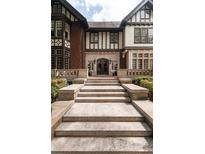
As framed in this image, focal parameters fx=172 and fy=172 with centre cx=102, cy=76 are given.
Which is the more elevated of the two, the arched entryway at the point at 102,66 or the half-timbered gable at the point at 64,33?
the half-timbered gable at the point at 64,33

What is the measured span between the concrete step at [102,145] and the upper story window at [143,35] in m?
17.8

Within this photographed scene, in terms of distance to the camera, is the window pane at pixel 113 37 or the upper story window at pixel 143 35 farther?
the window pane at pixel 113 37

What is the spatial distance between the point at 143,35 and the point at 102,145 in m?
18.7

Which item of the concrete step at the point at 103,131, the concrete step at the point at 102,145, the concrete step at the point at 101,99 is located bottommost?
the concrete step at the point at 102,145

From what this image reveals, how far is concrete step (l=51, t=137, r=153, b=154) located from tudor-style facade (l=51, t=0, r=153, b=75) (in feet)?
45.6

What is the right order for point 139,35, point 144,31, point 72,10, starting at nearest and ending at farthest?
point 72,10 < point 144,31 < point 139,35

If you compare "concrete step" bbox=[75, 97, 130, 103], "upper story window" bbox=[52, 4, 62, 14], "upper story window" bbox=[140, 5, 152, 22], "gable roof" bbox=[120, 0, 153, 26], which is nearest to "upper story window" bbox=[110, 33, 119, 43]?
"gable roof" bbox=[120, 0, 153, 26]

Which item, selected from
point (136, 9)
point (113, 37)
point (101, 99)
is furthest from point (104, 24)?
point (101, 99)

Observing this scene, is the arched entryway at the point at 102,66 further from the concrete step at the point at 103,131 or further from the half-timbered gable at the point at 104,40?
the concrete step at the point at 103,131

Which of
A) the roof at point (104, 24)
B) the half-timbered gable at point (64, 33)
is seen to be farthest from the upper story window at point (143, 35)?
the half-timbered gable at point (64, 33)

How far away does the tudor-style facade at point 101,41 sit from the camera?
17734 millimetres

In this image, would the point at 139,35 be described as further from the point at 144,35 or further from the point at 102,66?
the point at 102,66

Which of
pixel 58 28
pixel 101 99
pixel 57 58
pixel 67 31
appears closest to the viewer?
pixel 101 99

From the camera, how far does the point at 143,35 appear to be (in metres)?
20.9
